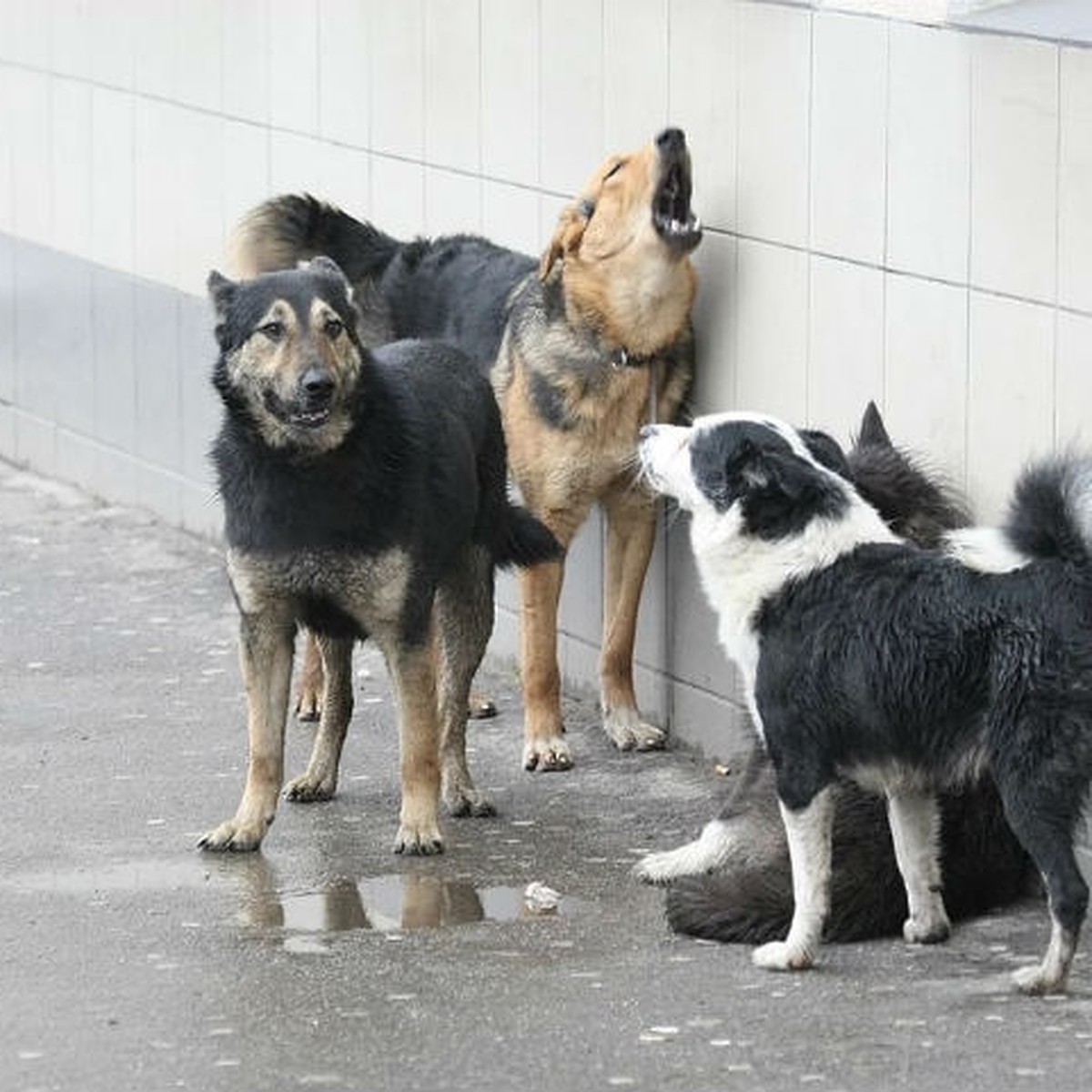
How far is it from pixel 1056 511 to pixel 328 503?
7.57 ft

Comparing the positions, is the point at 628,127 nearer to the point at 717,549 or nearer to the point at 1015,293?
the point at 1015,293

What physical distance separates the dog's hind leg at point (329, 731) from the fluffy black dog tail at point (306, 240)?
175cm

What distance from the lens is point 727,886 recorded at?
7855mm

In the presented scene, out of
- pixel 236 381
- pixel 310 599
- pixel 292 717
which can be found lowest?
pixel 292 717

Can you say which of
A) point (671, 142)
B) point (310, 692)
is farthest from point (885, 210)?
point (310, 692)

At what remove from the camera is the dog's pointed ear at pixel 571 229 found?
9.76 meters

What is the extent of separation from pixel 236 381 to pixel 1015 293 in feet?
6.86

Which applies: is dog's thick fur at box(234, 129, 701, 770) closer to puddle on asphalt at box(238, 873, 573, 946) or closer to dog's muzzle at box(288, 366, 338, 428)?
puddle on asphalt at box(238, 873, 573, 946)

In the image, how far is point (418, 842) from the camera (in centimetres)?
873

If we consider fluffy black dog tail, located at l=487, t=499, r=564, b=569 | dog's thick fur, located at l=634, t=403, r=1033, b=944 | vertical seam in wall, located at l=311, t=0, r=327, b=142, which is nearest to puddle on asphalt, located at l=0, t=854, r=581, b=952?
dog's thick fur, located at l=634, t=403, r=1033, b=944

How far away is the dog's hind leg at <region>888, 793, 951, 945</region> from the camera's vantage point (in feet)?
24.9

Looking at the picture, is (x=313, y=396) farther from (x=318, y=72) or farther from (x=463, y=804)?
(x=318, y=72)

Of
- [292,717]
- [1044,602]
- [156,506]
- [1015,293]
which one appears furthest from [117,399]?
[1044,602]

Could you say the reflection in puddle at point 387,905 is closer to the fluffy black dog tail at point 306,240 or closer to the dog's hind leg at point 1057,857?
the dog's hind leg at point 1057,857
